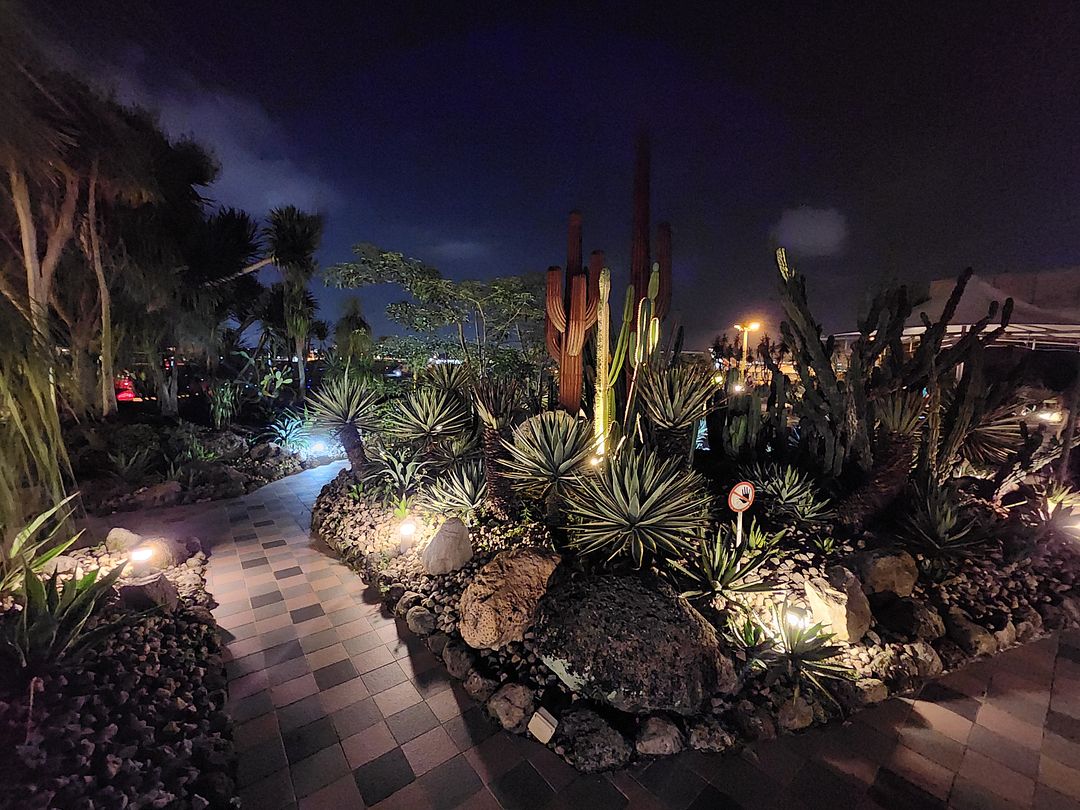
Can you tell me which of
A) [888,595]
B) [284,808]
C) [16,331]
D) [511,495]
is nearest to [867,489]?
[888,595]

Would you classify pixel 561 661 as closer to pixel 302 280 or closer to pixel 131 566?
pixel 131 566

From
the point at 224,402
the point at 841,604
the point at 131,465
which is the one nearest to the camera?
the point at 841,604

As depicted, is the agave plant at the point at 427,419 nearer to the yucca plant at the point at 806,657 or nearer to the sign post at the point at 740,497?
the sign post at the point at 740,497

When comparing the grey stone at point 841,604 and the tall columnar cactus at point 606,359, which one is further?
the tall columnar cactus at point 606,359

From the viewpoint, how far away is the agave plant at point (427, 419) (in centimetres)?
591

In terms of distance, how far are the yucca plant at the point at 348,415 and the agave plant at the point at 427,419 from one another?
62 centimetres

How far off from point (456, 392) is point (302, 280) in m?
7.84

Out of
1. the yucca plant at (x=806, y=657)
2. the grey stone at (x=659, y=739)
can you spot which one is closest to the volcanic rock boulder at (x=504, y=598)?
the grey stone at (x=659, y=739)

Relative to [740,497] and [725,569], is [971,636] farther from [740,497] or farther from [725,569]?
[740,497]

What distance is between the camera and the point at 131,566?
13.8ft

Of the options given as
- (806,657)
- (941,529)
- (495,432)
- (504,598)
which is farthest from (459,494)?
(941,529)

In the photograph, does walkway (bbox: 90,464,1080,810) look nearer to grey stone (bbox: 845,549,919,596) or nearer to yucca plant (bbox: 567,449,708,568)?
grey stone (bbox: 845,549,919,596)

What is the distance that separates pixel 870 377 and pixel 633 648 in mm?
4481

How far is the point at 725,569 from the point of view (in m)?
3.70
